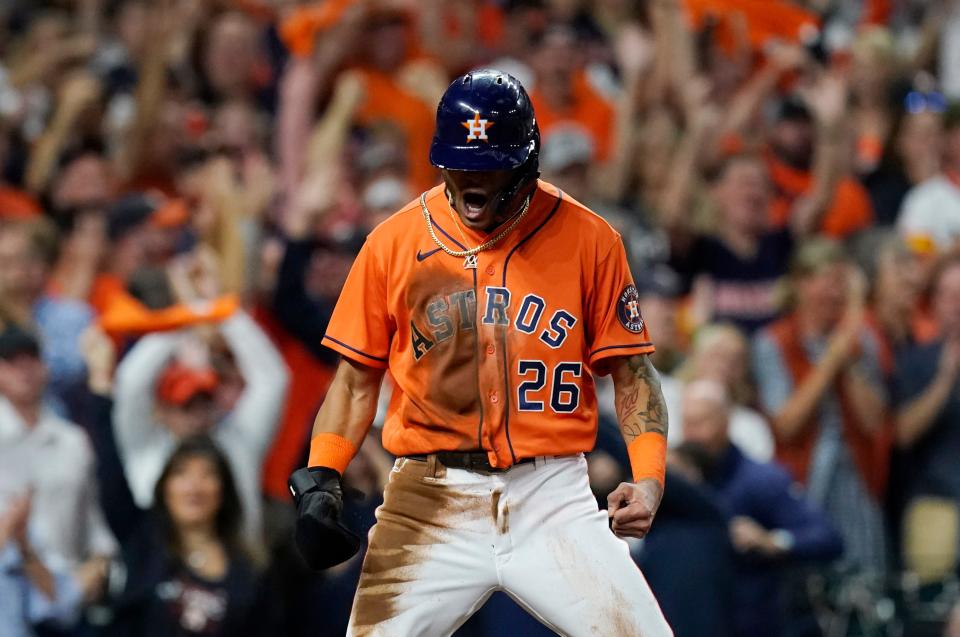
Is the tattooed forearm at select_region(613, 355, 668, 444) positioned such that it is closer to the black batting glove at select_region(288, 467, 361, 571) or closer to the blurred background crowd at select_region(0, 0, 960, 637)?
the black batting glove at select_region(288, 467, 361, 571)

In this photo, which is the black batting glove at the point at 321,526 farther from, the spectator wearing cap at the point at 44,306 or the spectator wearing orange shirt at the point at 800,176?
the spectator wearing orange shirt at the point at 800,176

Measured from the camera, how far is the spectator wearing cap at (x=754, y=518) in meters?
8.49

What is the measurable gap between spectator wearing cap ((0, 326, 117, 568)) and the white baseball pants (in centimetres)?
312

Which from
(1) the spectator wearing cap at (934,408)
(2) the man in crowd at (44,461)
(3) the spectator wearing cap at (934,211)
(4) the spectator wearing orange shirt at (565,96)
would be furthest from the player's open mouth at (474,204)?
(3) the spectator wearing cap at (934,211)

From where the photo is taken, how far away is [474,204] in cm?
548

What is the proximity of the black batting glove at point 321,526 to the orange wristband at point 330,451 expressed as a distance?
0.10 metres

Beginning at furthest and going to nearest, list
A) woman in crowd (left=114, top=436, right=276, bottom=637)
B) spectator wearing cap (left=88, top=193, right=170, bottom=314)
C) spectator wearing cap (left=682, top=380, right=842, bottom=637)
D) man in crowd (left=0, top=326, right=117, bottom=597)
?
spectator wearing cap (left=88, top=193, right=170, bottom=314)
spectator wearing cap (left=682, top=380, right=842, bottom=637)
man in crowd (left=0, top=326, right=117, bottom=597)
woman in crowd (left=114, top=436, right=276, bottom=637)

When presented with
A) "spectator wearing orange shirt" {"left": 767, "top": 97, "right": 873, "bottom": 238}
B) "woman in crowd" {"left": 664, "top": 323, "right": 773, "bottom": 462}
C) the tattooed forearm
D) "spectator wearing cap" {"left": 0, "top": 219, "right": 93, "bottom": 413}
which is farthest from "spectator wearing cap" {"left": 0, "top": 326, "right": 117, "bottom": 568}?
"spectator wearing orange shirt" {"left": 767, "top": 97, "right": 873, "bottom": 238}

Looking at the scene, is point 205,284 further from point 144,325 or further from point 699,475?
point 699,475

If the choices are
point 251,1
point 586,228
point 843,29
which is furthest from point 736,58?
point 586,228

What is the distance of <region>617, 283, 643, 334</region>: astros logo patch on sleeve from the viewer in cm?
557

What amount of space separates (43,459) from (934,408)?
432 cm

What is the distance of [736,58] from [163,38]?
3.56 meters

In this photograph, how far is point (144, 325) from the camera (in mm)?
8906
